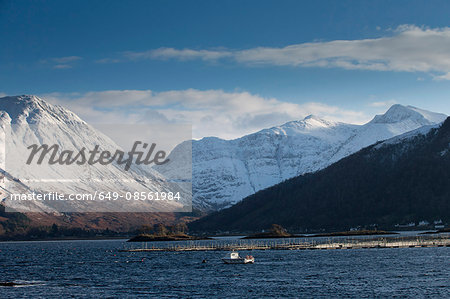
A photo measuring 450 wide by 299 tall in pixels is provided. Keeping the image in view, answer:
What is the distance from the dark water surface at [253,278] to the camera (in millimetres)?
113625

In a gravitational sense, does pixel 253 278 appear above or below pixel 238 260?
below

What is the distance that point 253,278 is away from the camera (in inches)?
5458

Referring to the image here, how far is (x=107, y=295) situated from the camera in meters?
114

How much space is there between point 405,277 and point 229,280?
3733 centimetres

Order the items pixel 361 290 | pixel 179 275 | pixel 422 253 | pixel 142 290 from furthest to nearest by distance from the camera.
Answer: pixel 422 253 < pixel 179 275 < pixel 142 290 < pixel 361 290

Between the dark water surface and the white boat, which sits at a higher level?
the white boat

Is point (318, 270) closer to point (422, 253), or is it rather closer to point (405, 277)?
point (405, 277)

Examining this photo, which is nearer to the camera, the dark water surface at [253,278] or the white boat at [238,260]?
the dark water surface at [253,278]

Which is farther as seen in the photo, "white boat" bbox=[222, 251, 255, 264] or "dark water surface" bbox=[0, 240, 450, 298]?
→ "white boat" bbox=[222, 251, 255, 264]

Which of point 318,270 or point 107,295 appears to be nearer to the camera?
point 107,295

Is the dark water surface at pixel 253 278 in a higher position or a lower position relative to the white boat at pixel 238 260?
lower

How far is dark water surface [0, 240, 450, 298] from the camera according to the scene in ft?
373

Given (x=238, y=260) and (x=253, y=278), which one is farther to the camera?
(x=238, y=260)

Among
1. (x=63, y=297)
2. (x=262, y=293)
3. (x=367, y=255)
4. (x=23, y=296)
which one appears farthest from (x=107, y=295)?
(x=367, y=255)
